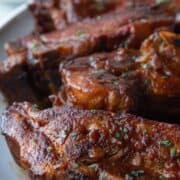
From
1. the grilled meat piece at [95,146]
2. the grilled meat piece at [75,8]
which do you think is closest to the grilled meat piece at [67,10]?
the grilled meat piece at [75,8]

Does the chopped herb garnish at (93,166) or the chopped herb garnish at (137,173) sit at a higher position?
the chopped herb garnish at (93,166)

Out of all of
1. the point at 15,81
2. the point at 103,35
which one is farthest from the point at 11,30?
the point at 103,35

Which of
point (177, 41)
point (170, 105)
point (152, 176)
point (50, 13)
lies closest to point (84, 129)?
point (152, 176)

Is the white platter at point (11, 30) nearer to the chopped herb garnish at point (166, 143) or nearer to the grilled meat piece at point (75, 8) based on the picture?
the grilled meat piece at point (75, 8)

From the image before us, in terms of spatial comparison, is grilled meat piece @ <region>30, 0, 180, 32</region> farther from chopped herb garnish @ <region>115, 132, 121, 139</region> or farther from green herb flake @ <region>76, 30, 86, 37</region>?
chopped herb garnish @ <region>115, 132, 121, 139</region>

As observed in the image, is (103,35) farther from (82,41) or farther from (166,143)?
(166,143)

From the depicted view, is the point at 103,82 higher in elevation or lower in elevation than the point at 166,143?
higher

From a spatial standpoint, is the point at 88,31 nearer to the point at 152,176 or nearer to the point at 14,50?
the point at 14,50
